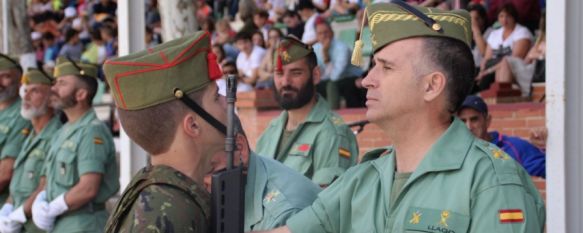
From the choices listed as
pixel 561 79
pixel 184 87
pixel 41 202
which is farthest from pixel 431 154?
pixel 41 202

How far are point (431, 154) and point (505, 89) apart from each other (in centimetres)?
684

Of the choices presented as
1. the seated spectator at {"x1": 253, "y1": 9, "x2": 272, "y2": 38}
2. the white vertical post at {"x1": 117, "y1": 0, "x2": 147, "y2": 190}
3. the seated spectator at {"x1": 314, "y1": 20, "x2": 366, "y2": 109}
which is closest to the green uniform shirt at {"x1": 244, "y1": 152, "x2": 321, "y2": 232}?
the white vertical post at {"x1": 117, "y1": 0, "x2": 147, "y2": 190}

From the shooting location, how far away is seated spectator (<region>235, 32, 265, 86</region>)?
520 inches

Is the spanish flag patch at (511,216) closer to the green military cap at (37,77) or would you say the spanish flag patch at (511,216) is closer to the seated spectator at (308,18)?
the green military cap at (37,77)

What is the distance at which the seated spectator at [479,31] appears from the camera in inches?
414

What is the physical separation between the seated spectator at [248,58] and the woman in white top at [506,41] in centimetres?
391

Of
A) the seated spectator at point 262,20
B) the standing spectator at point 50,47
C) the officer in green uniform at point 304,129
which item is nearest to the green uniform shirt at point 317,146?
the officer in green uniform at point 304,129

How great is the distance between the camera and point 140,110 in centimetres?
305

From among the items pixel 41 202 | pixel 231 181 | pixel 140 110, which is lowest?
pixel 41 202

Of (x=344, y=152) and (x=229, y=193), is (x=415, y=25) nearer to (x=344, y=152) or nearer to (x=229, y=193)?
(x=229, y=193)

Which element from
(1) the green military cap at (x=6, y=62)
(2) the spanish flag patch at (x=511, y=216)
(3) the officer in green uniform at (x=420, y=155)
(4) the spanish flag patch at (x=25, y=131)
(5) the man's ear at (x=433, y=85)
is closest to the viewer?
(2) the spanish flag patch at (x=511, y=216)

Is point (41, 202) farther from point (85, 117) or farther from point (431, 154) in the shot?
point (431, 154)

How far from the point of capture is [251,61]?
13.3 meters

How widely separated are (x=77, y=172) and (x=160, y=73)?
3.80m
